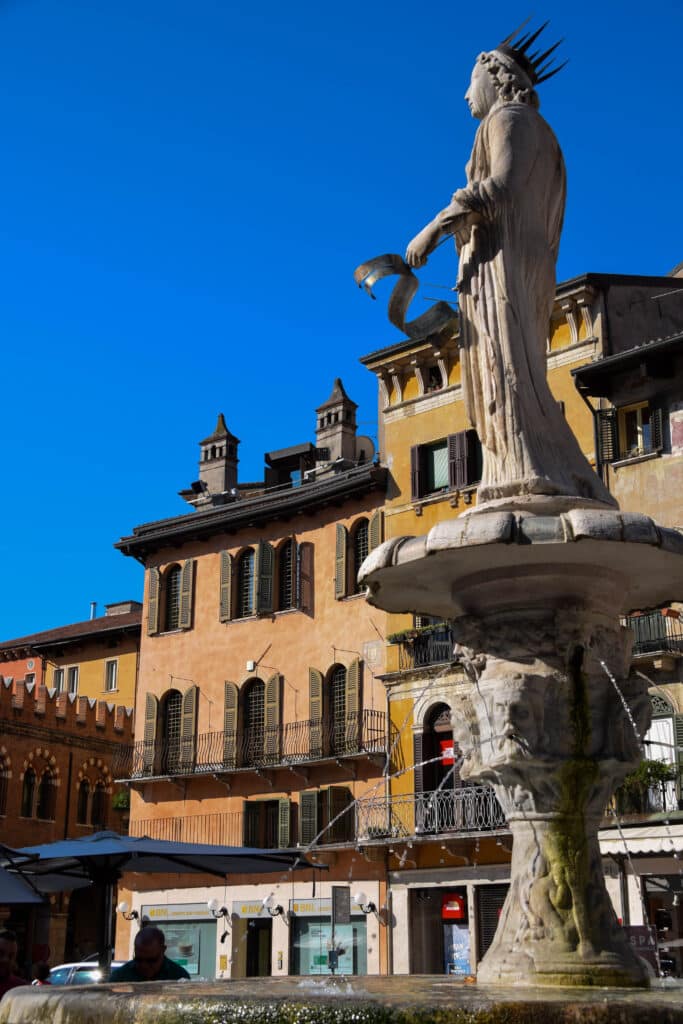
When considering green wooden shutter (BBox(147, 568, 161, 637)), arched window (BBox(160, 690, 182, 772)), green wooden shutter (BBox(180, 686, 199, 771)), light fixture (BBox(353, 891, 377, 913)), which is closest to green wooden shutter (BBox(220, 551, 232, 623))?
green wooden shutter (BBox(180, 686, 199, 771))

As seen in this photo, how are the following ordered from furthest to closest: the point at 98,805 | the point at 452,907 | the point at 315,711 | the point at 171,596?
the point at 98,805 < the point at 171,596 < the point at 315,711 < the point at 452,907

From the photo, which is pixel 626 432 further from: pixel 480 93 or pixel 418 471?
pixel 480 93

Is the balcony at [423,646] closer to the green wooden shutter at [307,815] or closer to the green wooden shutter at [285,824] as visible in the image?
the green wooden shutter at [307,815]

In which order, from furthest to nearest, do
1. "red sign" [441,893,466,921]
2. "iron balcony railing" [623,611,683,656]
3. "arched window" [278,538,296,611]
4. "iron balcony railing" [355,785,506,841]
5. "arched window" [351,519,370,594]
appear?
1. "arched window" [278,538,296,611]
2. "arched window" [351,519,370,594]
3. "red sign" [441,893,466,921]
4. "iron balcony railing" [355,785,506,841]
5. "iron balcony railing" [623,611,683,656]

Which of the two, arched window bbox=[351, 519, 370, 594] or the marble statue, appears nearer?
the marble statue

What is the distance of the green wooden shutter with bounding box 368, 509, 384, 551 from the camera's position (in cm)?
3269

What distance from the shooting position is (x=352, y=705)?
32.0 m

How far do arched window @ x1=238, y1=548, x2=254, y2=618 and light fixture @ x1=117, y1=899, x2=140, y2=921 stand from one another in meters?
8.38

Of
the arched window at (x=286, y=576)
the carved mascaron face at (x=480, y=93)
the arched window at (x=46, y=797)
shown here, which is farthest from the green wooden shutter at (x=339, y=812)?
the carved mascaron face at (x=480, y=93)

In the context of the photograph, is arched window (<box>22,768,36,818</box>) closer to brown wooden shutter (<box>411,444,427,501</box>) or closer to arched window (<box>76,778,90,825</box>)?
arched window (<box>76,778,90,825</box>)

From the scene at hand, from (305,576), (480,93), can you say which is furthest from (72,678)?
(480,93)

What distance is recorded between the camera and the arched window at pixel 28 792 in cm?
4156

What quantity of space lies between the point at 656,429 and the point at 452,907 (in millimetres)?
11594

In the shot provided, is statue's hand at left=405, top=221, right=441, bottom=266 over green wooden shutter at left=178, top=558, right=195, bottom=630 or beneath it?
beneath
